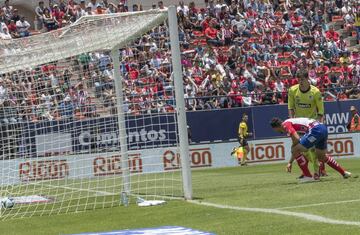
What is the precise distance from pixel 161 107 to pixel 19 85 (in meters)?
5.91

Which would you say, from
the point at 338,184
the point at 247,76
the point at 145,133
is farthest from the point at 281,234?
the point at 247,76

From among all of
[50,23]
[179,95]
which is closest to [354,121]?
[50,23]

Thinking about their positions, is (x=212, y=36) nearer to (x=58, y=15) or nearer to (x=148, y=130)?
(x=58, y=15)

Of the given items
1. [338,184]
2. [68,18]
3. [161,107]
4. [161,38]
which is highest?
[68,18]

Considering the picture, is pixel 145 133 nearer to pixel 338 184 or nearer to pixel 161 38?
pixel 161 38

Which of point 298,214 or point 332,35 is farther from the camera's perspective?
point 332,35

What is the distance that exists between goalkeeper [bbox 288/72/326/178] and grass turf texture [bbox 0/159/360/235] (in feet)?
3.13

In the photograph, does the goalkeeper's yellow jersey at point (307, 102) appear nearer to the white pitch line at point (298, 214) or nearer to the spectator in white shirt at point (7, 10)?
the white pitch line at point (298, 214)

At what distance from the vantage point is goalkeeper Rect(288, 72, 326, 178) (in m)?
17.3

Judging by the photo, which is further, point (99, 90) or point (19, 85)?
point (99, 90)

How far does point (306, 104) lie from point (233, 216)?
606 centimetres

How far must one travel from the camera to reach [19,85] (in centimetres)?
1855

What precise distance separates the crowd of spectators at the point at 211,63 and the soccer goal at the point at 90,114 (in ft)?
0.24

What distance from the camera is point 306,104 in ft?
57.3
